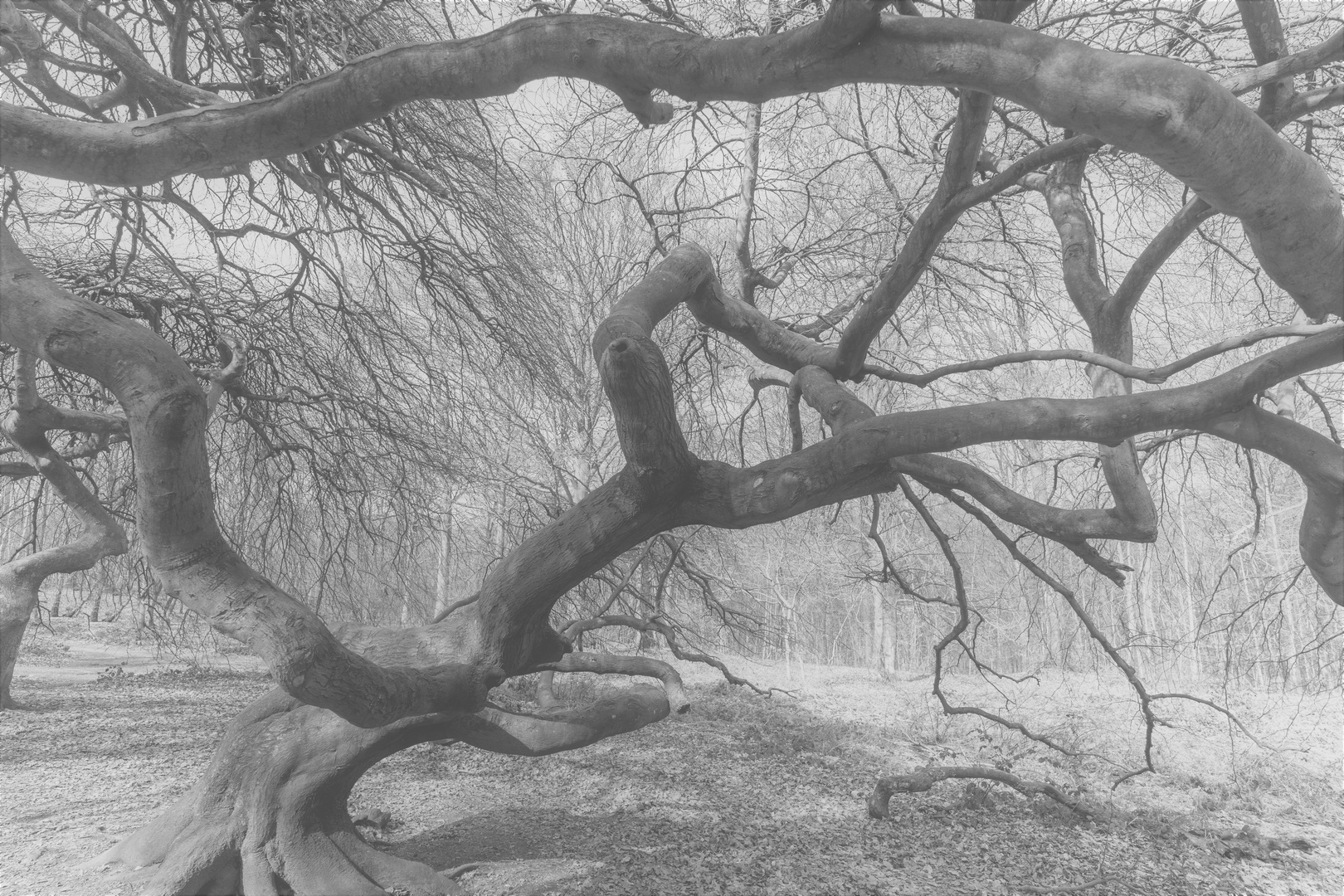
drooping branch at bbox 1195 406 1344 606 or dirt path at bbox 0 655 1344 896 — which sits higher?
drooping branch at bbox 1195 406 1344 606

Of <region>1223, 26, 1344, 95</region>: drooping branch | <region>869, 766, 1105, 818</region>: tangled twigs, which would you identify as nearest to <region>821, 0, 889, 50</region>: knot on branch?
<region>1223, 26, 1344, 95</region>: drooping branch

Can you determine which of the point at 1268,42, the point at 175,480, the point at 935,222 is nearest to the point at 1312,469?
the point at 1268,42

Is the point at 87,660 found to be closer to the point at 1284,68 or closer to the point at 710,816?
the point at 710,816

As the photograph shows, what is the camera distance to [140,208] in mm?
5617

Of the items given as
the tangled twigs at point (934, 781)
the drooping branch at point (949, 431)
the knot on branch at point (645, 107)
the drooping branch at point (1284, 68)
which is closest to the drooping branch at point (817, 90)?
the knot on branch at point (645, 107)

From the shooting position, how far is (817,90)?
2.29 meters

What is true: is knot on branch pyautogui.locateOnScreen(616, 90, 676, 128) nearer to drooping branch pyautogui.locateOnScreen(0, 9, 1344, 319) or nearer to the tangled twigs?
drooping branch pyautogui.locateOnScreen(0, 9, 1344, 319)

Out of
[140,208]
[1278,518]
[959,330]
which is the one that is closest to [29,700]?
[140,208]

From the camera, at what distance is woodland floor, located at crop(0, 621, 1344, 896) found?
379 cm

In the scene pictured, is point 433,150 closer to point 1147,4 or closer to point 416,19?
point 416,19

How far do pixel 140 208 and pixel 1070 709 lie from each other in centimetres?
1063

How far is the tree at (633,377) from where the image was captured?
2023mm

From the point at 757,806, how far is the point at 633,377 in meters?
3.55

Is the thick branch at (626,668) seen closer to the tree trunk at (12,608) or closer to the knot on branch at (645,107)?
the knot on branch at (645,107)
